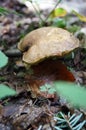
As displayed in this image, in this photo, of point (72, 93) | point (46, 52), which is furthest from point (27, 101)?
point (72, 93)

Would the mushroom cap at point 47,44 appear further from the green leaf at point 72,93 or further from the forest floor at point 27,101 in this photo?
the green leaf at point 72,93

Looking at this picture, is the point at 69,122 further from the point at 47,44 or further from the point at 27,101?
the point at 47,44

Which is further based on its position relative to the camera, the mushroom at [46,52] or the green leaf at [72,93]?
the mushroom at [46,52]

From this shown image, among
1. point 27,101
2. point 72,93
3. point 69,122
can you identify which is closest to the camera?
point 72,93

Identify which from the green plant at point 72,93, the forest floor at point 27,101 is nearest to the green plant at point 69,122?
the forest floor at point 27,101

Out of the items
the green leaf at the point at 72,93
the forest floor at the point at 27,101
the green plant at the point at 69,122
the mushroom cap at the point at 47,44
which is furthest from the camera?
the mushroom cap at the point at 47,44

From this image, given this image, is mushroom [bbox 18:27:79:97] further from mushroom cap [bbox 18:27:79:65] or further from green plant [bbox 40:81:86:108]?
green plant [bbox 40:81:86:108]

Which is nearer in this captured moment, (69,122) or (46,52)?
(69,122)
